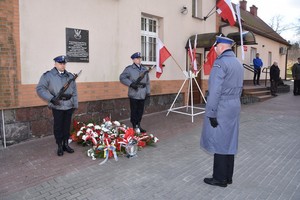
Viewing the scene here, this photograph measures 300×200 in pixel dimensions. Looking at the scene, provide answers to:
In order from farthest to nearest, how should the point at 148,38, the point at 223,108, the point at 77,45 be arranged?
the point at 148,38
the point at 77,45
the point at 223,108

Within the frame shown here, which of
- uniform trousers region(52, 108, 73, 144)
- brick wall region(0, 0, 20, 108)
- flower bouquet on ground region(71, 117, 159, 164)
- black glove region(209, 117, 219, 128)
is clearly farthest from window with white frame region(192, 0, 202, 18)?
black glove region(209, 117, 219, 128)

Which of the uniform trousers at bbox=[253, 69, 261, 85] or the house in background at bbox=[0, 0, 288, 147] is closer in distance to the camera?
the house in background at bbox=[0, 0, 288, 147]

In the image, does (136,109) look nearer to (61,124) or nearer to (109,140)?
(109,140)

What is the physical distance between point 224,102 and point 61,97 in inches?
111

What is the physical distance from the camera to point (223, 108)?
3525mm

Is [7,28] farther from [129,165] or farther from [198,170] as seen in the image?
[198,170]

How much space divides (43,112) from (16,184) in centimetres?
274

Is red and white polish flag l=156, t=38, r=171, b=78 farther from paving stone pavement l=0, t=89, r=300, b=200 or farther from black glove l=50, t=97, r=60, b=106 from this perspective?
black glove l=50, t=97, r=60, b=106

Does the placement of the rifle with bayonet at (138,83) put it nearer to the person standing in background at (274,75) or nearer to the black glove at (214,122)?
the black glove at (214,122)

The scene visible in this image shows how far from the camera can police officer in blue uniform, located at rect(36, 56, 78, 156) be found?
4801 millimetres

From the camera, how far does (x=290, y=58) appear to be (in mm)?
55500

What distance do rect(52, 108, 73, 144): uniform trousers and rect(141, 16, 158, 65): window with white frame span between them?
4.70 meters

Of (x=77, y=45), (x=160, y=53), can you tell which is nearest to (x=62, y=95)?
(x=77, y=45)

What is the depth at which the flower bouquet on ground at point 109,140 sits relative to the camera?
4988 millimetres
